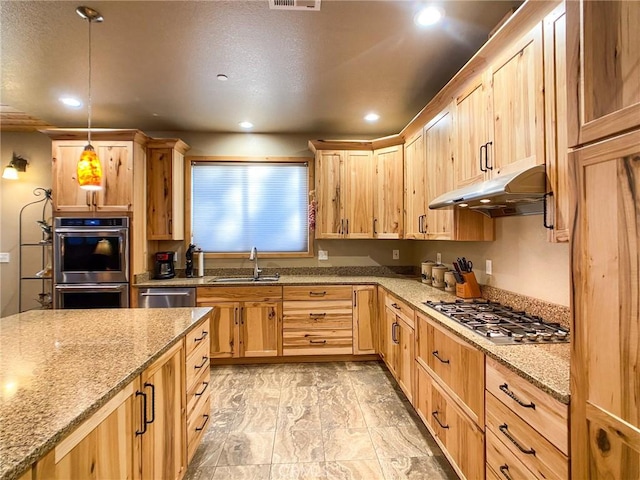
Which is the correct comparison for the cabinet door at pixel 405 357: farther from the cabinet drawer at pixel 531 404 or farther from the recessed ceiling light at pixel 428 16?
the recessed ceiling light at pixel 428 16

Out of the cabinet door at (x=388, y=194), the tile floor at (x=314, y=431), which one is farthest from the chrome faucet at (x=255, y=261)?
the cabinet door at (x=388, y=194)

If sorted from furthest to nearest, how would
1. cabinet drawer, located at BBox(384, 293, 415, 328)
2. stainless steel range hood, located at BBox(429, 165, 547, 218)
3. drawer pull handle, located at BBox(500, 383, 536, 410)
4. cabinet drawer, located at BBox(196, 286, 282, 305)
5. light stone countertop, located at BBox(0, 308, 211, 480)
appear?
cabinet drawer, located at BBox(196, 286, 282, 305) → cabinet drawer, located at BBox(384, 293, 415, 328) → stainless steel range hood, located at BBox(429, 165, 547, 218) → drawer pull handle, located at BBox(500, 383, 536, 410) → light stone countertop, located at BBox(0, 308, 211, 480)

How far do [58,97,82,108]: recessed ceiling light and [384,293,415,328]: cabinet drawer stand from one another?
11.7 feet

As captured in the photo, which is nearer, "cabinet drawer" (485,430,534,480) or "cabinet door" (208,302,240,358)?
"cabinet drawer" (485,430,534,480)

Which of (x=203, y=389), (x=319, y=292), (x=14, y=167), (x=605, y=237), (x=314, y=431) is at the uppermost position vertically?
(x=14, y=167)

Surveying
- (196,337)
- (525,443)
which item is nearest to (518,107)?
(525,443)

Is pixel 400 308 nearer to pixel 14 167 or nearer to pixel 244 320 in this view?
pixel 244 320

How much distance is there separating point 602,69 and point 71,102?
4035mm

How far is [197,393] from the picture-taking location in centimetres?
192

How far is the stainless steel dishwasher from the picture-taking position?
3352 mm

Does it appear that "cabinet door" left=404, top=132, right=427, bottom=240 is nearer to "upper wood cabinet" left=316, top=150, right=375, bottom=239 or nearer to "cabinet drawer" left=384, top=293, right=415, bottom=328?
"upper wood cabinet" left=316, top=150, right=375, bottom=239

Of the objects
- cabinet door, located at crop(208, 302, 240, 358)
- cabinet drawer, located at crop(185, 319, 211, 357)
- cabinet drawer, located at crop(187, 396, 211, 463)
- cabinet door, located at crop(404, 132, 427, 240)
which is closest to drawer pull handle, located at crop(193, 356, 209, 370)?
cabinet drawer, located at crop(185, 319, 211, 357)

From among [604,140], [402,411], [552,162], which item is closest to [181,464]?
[402,411]

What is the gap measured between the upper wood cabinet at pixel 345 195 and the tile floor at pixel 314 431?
157 cm
